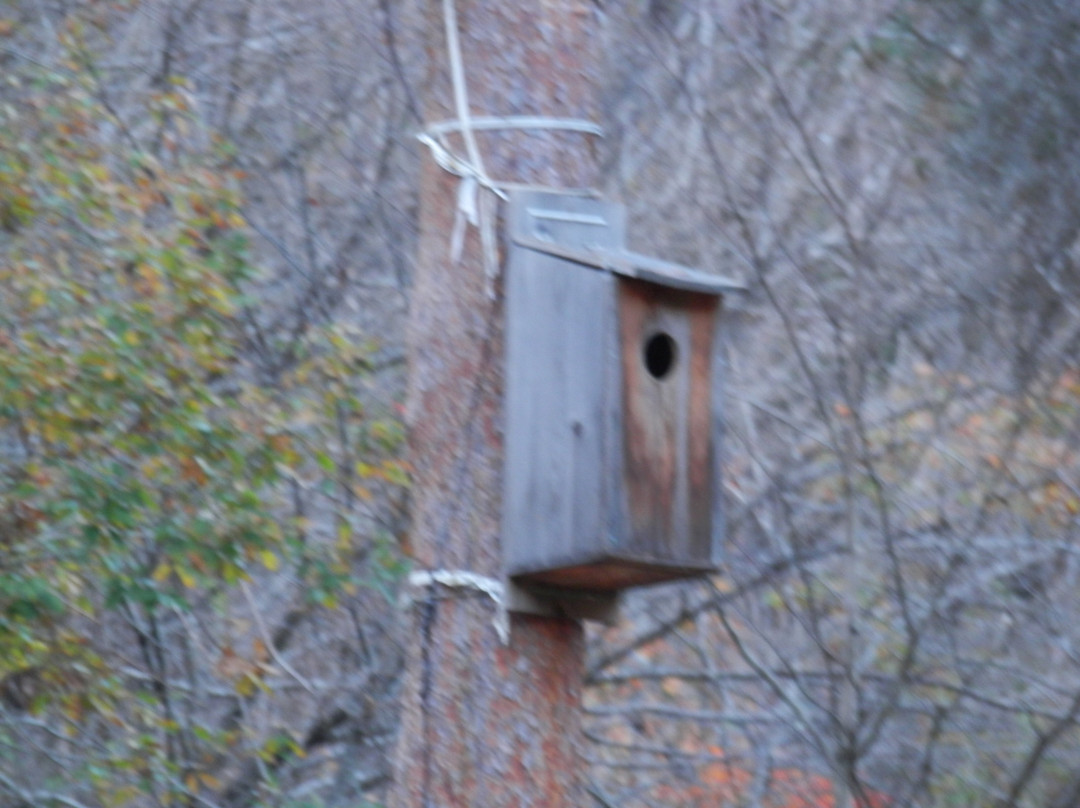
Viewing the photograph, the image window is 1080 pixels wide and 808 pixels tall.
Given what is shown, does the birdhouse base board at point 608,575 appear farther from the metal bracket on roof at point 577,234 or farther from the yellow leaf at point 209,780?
the yellow leaf at point 209,780

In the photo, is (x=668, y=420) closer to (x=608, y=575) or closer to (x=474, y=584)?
(x=608, y=575)

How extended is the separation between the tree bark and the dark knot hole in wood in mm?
283

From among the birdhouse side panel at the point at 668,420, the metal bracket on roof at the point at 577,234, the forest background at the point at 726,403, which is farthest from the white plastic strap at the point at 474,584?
the forest background at the point at 726,403

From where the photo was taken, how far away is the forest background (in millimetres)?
5043

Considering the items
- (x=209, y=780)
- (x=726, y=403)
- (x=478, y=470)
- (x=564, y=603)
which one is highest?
(x=726, y=403)

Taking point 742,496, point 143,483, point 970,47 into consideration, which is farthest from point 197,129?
point 970,47

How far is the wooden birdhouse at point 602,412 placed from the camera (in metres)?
2.77

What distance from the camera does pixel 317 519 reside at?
629cm

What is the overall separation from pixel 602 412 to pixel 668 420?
0.53 ft

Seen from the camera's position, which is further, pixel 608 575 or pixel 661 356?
pixel 661 356

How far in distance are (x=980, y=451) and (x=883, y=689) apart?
1115mm

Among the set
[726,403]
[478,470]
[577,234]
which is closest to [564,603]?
[478,470]

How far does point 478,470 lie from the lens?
296 cm

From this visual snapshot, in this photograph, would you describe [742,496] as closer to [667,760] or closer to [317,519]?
[667,760]
